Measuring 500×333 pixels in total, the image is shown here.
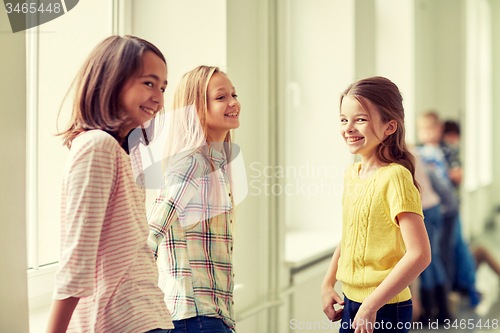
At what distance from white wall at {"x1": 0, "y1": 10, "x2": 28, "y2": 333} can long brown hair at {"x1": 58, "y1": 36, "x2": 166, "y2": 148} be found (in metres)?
0.14

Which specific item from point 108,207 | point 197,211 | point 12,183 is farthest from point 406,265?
point 12,183

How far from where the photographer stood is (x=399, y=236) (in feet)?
2.56

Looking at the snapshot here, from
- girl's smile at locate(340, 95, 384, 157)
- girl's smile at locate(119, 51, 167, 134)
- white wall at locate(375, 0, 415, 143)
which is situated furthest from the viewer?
white wall at locate(375, 0, 415, 143)

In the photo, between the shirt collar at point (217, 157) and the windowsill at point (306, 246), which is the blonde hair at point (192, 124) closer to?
the shirt collar at point (217, 157)

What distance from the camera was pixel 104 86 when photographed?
66cm

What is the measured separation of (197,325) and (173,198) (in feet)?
0.90

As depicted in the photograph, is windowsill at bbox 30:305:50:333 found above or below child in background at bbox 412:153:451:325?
above

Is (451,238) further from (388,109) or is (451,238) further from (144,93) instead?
(144,93)

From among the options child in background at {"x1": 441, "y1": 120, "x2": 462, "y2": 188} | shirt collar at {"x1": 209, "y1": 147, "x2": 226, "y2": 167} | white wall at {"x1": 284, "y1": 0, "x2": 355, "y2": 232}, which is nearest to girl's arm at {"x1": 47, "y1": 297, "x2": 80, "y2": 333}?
shirt collar at {"x1": 209, "y1": 147, "x2": 226, "y2": 167}

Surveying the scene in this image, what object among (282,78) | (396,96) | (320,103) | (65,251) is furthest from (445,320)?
(65,251)

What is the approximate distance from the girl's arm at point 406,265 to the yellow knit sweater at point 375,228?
2cm

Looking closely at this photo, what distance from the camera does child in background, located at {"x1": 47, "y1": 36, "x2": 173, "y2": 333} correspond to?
22.5 inches

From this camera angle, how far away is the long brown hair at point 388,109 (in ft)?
2.63

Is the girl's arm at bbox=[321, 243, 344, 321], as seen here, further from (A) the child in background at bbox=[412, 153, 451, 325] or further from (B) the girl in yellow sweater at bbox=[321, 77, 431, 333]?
(A) the child in background at bbox=[412, 153, 451, 325]
